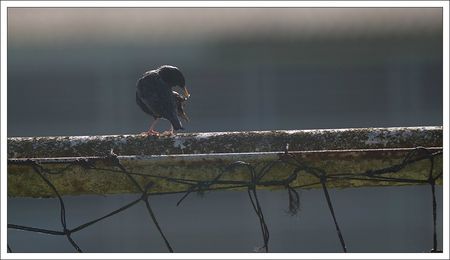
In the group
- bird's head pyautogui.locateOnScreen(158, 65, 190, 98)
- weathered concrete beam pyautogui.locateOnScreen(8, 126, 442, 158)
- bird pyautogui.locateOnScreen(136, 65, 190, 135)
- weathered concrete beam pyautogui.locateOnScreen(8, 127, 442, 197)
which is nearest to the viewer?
weathered concrete beam pyautogui.locateOnScreen(8, 127, 442, 197)

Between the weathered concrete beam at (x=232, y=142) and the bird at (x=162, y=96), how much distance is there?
2494mm

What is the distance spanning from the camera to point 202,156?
2.18 meters

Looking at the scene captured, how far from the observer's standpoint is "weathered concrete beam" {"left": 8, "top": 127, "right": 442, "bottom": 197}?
2197 mm

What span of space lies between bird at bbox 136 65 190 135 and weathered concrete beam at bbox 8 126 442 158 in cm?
249

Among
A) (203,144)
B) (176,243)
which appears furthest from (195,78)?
(203,144)

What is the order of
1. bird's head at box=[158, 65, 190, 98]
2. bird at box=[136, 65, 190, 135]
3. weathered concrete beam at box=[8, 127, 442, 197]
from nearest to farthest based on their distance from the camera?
weathered concrete beam at box=[8, 127, 442, 197] → bird at box=[136, 65, 190, 135] → bird's head at box=[158, 65, 190, 98]

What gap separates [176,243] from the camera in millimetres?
9562

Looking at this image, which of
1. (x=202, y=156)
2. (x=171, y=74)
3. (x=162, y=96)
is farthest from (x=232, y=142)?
(x=171, y=74)

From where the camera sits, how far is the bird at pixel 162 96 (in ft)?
16.4

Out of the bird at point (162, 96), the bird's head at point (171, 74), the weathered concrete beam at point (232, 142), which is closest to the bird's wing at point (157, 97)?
the bird at point (162, 96)

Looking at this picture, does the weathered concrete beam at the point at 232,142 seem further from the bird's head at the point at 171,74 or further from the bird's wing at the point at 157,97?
the bird's head at the point at 171,74

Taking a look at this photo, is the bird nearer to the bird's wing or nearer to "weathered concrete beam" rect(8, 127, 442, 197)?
the bird's wing

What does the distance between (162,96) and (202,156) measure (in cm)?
295

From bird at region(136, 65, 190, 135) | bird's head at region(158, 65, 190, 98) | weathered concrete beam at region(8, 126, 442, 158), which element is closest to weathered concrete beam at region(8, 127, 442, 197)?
weathered concrete beam at region(8, 126, 442, 158)
